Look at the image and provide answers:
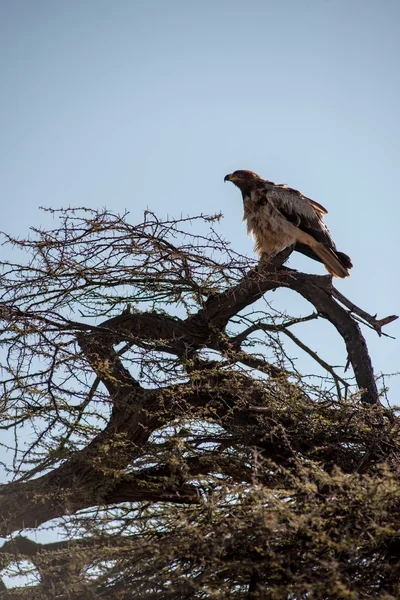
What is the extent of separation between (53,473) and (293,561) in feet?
7.51

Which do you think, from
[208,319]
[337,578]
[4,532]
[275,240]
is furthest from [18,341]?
[275,240]

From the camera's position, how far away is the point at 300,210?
7.98 meters

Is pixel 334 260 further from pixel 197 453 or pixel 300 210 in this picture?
pixel 197 453

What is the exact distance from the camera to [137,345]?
17.9 feet

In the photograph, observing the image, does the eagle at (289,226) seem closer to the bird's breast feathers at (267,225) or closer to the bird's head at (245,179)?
the bird's breast feathers at (267,225)

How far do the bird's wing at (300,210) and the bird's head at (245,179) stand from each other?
0.19 m

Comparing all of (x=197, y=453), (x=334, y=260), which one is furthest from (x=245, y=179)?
(x=197, y=453)

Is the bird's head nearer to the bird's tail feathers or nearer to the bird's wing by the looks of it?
the bird's wing

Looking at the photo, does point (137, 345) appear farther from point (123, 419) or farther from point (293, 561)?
point (293, 561)

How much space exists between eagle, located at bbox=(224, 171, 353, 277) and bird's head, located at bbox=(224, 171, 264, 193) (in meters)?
0.13

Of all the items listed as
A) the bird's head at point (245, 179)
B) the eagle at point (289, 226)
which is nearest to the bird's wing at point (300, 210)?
the eagle at point (289, 226)

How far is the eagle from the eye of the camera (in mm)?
7781

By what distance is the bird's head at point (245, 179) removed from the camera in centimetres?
852

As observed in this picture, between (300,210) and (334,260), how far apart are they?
2.25 feet
